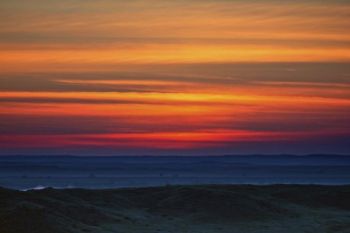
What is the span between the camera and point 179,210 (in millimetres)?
34844

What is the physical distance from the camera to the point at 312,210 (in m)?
37.1

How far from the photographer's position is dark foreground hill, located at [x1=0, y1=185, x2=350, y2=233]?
2927 cm

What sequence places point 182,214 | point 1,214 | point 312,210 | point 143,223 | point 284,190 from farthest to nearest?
point 284,190
point 312,210
point 182,214
point 143,223
point 1,214

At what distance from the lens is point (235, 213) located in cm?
3459

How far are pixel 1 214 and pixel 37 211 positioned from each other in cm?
124

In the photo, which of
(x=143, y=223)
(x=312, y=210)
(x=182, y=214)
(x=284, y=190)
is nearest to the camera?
(x=143, y=223)

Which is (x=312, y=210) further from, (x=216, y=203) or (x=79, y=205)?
(x=79, y=205)

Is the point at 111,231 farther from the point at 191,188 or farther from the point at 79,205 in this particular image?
the point at 191,188

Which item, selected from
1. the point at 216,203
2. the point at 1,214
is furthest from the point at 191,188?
the point at 1,214

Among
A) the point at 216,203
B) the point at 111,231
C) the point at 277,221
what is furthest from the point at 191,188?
the point at 111,231

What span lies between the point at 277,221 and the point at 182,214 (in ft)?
12.4

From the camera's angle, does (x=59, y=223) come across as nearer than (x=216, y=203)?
Yes

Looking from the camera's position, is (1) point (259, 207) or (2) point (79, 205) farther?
(1) point (259, 207)

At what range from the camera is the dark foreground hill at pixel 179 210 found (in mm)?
29266
